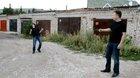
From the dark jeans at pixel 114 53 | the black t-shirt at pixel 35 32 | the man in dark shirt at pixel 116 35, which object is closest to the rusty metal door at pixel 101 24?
the black t-shirt at pixel 35 32

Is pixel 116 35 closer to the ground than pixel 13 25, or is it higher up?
higher up

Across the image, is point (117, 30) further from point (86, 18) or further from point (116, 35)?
point (86, 18)

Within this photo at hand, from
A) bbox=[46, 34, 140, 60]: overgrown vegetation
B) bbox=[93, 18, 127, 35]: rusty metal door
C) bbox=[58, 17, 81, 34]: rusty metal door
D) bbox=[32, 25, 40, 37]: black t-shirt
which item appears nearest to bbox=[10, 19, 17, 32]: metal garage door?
bbox=[58, 17, 81, 34]: rusty metal door

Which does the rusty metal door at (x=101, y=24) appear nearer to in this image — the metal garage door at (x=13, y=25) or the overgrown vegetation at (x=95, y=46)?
the overgrown vegetation at (x=95, y=46)

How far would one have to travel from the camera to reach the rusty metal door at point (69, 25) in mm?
27095

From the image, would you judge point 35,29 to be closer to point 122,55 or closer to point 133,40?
point 122,55

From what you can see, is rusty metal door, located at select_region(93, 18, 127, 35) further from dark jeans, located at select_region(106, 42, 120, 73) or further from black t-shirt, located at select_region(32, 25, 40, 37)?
dark jeans, located at select_region(106, 42, 120, 73)

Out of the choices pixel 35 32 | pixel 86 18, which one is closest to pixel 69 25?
pixel 86 18

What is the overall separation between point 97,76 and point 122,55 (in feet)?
19.8

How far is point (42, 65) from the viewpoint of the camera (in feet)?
40.2

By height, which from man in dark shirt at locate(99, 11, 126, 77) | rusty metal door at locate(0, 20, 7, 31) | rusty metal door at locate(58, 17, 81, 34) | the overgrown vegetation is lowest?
rusty metal door at locate(0, 20, 7, 31)

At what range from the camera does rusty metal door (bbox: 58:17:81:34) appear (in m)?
27.1

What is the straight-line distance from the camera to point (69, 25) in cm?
2858

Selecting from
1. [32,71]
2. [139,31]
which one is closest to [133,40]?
[139,31]
